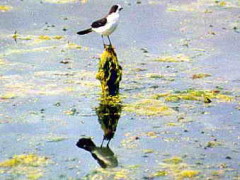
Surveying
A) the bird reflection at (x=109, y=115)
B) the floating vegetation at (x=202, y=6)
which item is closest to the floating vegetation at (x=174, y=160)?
the bird reflection at (x=109, y=115)

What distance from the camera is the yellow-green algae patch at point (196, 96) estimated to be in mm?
12664

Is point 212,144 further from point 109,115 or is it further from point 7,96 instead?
point 7,96

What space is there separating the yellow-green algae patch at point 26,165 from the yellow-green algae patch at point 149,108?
263 cm

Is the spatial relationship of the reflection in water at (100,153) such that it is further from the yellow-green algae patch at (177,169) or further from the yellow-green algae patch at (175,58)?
the yellow-green algae patch at (175,58)

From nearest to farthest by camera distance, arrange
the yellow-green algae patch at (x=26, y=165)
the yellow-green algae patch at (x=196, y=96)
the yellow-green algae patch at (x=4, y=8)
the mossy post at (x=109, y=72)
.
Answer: the yellow-green algae patch at (x=26, y=165)
the yellow-green algae patch at (x=196, y=96)
the mossy post at (x=109, y=72)
the yellow-green algae patch at (x=4, y=8)

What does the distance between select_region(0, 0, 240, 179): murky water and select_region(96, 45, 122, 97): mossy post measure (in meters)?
0.20

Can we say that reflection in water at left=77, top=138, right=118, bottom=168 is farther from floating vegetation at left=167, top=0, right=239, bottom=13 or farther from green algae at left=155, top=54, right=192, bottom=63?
floating vegetation at left=167, top=0, right=239, bottom=13

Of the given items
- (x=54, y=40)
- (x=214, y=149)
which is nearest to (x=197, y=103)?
(x=214, y=149)

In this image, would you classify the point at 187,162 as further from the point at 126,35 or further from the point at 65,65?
the point at 126,35

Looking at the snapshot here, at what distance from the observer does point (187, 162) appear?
9.82 m

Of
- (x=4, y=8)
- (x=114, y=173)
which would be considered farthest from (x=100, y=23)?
(x=4, y=8)

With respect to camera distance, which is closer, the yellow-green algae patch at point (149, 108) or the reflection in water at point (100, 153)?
the reflection in water at point (100, 153)

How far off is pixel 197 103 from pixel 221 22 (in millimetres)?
6359

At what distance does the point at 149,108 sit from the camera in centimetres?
1221
